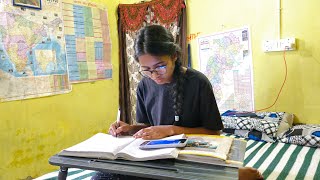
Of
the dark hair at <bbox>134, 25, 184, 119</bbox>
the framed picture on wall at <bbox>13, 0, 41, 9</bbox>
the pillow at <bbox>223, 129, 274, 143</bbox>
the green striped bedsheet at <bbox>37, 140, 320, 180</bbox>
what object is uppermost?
the framed picture on wall at <bbox>13, 0, 41, 9</bbox>

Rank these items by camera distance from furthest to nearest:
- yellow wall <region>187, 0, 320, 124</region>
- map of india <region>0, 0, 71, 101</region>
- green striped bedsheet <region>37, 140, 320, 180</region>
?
yellow wall <region>187, 0, 320, 124</region>, map of india <region>0, 0, 71, 101</region>, green striped bedsheet <region>37, 140, 320, 180</region>

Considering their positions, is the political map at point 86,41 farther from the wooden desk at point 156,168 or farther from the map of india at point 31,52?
the wooden desk at point 156,168

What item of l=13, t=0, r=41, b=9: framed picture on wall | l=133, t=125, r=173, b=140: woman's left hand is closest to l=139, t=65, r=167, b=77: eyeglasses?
l=133, t=125, r=173, b=140: woman's left hand

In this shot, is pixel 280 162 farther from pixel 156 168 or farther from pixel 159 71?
pixel 156 168

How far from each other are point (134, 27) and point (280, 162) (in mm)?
1874

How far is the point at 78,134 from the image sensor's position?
98.3 inches

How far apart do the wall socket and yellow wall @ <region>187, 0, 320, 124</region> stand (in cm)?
5

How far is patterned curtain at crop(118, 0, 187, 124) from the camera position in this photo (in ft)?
8.42

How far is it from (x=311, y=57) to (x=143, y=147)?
5.63 feet

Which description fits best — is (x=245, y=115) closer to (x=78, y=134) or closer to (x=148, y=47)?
(x=148, y=47)

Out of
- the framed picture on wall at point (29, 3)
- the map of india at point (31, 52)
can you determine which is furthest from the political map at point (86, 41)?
the framed picture on wall at point (29, 3)

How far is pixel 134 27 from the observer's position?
2.78 m

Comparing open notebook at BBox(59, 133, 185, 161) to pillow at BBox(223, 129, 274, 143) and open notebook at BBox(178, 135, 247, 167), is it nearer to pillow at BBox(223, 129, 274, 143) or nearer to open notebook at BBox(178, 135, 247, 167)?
open notebook at BBox(178, 135, 247, 167)

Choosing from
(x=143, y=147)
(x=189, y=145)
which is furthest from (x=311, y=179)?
(x=143, y=147)
